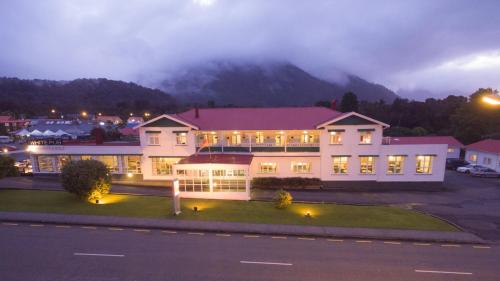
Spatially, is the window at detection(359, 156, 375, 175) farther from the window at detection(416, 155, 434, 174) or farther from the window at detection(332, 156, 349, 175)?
the window at detection(416, 155, 434, 174)

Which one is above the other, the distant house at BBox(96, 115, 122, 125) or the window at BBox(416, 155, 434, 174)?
the distant house at BBox(96, 115, 122, 125)

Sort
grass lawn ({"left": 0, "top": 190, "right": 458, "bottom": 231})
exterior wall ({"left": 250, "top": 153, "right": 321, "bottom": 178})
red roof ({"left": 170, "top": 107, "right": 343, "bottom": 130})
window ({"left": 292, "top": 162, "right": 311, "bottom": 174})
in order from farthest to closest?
red roof ({"left": 170, "top": 107, "right": 343, "bottom": 130}) < window ({"left": 292, "top": 162, "right": 311, "bottom": 174}) < exterior wall ({"left": 250, "top": 153, "right": 321, "bottom": 178}) < grass lawn ({"left": 0, "top": 190, "right": 458, "bottom": 231})

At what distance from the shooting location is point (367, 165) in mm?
32562

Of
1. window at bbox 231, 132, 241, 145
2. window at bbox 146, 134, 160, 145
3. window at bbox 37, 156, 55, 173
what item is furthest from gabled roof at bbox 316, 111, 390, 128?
window at bbox 37, 156, 55, 173

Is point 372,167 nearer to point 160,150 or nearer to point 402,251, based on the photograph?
point 402,251

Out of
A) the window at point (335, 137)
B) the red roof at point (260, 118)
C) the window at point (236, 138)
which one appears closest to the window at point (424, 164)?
the window at point (335, 137)

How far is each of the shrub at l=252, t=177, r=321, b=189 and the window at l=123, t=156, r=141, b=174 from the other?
15362 millimetres

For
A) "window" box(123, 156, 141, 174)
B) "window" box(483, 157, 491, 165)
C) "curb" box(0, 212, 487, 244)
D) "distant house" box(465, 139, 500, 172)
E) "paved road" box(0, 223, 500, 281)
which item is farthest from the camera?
"window" box(483, 157, 491, 165)

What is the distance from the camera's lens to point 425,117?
260ft

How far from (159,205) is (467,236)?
23329 millimetres

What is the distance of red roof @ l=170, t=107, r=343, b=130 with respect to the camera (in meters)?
33.7

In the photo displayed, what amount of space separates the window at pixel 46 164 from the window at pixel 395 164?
43.6 meters

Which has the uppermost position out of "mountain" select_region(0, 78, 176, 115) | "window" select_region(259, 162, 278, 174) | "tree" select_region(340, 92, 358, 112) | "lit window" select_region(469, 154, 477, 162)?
"mountain" select_region(0, 78, 176, 115)

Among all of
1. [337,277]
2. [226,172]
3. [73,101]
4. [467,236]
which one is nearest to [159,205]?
[226,172]
